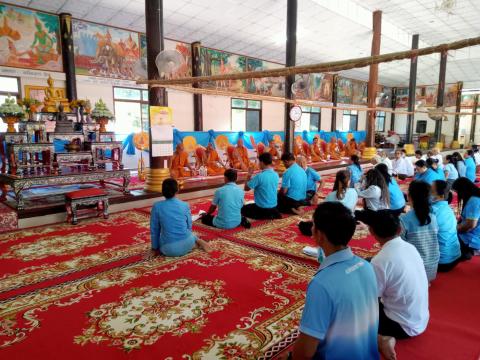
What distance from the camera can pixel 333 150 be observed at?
14.1 m

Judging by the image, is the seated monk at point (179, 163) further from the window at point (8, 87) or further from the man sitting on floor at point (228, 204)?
the window at point (8, 87)

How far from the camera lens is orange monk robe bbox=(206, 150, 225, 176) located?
9.31 meters

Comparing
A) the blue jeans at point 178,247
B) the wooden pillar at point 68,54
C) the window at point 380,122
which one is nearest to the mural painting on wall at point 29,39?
the wooden pillar at point 68,54

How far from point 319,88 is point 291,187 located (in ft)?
47.3

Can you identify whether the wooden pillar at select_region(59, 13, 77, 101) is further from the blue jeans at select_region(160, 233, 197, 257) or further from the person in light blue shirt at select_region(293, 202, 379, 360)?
the person in light blue shirt at select_region(293, 202, 379, 360)

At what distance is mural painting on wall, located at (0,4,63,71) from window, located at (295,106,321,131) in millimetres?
13022

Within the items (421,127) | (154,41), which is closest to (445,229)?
(154,41)

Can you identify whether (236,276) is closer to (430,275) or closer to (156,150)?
(430,275)

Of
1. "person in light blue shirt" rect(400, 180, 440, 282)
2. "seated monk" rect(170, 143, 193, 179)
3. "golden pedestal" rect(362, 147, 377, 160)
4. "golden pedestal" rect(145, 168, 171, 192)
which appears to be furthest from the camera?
"golden pedestal" rect(362, 147, 377, 160)

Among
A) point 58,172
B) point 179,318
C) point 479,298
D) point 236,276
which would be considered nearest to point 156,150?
point 58,172

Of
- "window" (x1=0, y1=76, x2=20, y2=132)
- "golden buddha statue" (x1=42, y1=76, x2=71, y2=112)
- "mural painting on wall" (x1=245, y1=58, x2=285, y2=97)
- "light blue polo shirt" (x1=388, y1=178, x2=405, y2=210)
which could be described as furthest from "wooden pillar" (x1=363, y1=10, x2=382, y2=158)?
"window" (x1=0, y1=76, x2=20, y2=132)

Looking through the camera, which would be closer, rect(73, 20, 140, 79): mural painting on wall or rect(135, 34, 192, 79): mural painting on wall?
rect(73, 20, 140, 79): mural painting on wall

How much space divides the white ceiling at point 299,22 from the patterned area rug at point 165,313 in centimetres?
843

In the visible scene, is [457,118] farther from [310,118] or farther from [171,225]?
[171,225]
